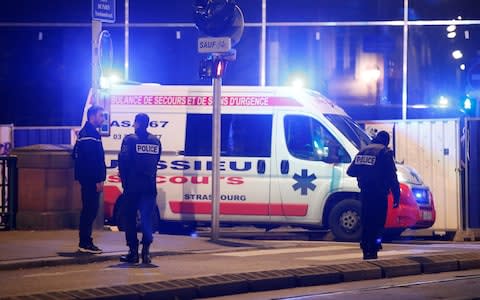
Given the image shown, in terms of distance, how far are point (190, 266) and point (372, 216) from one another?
255 centimetres

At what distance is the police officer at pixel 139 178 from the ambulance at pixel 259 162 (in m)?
4.48

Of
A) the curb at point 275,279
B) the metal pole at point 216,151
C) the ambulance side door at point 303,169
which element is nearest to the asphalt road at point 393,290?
the curb at point 275,279

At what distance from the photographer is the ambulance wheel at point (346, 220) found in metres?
17.1

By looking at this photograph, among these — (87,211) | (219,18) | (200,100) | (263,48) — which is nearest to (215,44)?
(219,18)

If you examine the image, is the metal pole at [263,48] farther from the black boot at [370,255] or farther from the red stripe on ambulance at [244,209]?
the black boot at [370,255]

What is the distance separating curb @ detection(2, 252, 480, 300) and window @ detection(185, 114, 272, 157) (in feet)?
14.2

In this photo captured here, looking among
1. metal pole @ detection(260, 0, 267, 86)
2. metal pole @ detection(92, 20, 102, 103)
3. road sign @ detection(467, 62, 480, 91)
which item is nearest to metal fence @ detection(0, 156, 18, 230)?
metal pole @ detection(92, 20, 102, 103)

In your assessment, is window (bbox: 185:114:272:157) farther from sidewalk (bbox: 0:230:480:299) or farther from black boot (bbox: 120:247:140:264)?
black boot (bbox: 120:247:140:264)

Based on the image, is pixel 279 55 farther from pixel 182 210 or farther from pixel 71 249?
pixel 71 249

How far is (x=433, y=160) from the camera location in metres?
19.0

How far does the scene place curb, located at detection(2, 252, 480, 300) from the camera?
10422 millimetres

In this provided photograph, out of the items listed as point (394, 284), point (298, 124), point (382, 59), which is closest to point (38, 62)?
point (382, 59)

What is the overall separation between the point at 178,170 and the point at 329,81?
7.59m

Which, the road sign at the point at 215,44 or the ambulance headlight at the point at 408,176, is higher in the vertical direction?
the road sign at the point at 215,44
